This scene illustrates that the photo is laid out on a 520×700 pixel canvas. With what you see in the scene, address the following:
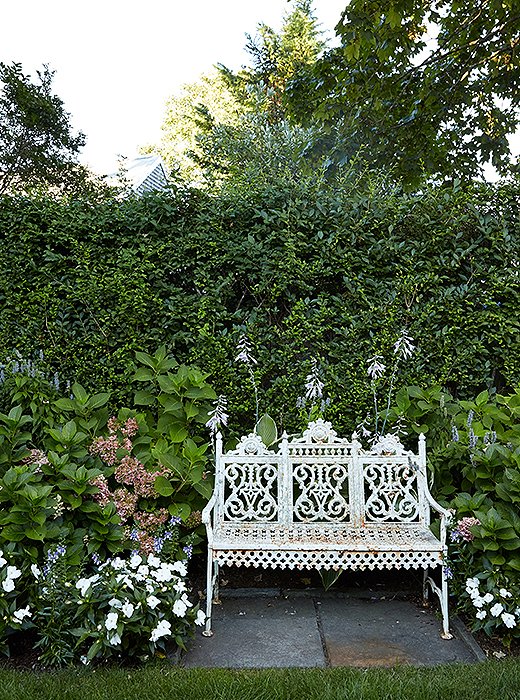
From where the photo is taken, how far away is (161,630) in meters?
2.88

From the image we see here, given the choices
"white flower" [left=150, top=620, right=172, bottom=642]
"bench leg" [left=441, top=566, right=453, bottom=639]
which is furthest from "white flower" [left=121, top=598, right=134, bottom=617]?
"bench leg" [left=441, top=566, right=453, bottom=639]

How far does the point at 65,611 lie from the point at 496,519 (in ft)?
7.12

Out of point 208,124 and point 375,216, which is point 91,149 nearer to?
point 208,124

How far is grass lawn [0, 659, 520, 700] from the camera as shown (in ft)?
8.54

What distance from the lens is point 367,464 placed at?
3.83 meters

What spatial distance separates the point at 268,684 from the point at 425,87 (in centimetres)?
702

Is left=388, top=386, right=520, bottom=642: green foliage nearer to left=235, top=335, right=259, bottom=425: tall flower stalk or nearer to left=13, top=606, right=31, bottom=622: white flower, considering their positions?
left=235, top=335, right=259, bottom=425: tall flower stalk

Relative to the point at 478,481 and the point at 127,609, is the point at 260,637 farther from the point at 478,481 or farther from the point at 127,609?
the point at 478,481

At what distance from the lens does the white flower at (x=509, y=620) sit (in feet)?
10.0

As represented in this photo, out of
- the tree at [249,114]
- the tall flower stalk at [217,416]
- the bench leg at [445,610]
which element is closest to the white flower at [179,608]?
the tall flower stalk at [217,416]

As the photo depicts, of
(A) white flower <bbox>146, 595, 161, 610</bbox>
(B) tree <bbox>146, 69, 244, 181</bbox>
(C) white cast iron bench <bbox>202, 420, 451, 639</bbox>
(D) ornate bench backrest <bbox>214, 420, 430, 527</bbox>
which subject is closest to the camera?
(A) white flower <bbox>146, 595, 161, 610</bbox>

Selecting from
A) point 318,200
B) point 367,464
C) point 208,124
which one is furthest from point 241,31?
point 367,464

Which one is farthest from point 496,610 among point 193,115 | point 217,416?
point 193,115

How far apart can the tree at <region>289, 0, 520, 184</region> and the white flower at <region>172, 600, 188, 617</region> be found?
5752mm
